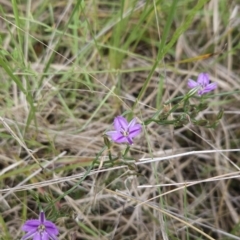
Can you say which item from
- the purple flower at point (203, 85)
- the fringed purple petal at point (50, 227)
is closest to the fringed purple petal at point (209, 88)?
the purple flower at point (203, 85)

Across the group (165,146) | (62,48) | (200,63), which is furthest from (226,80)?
(62,48)

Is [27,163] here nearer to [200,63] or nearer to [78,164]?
[78,164]

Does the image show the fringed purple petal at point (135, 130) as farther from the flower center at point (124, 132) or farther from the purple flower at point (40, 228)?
the purple flower at point (40, 228)

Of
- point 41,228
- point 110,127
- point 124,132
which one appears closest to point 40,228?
point 41,228

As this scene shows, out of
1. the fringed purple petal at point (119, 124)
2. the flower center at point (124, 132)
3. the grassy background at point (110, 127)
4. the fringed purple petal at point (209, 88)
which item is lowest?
the grassy background at point (110, 127)

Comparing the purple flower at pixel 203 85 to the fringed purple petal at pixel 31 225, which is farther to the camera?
the purple flower at pixel 203 85

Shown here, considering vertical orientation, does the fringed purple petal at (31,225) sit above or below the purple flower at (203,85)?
below

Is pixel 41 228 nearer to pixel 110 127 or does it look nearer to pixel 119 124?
pixel 119 124
